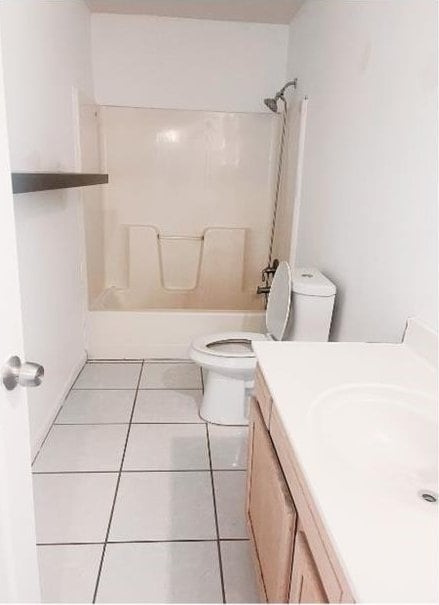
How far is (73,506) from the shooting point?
172 centimetres

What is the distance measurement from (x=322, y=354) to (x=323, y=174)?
52.3 inches

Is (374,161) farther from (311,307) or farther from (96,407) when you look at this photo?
(96,407)

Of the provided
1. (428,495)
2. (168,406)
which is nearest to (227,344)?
(168,406)

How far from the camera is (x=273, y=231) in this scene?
11.7ft

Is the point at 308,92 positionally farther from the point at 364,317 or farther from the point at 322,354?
the point at 322,354

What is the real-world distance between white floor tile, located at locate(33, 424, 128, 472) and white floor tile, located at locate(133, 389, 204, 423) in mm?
168

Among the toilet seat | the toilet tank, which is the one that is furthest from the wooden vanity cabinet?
the toilet seat

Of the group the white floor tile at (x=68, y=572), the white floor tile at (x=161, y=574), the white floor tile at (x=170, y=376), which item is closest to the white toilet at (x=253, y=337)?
the white floor tile at (x=170, y=376)

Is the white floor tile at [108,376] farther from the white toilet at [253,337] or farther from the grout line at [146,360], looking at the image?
the white toilet at [253,337]

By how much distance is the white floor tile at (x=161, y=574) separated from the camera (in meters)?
1.37

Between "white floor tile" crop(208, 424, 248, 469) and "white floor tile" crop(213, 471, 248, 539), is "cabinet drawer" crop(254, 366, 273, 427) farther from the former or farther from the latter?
"white floor tile" crop(208, 424, 248, 469)

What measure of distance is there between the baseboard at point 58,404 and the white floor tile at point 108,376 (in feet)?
0.13

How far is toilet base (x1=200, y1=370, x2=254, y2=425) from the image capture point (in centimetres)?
230

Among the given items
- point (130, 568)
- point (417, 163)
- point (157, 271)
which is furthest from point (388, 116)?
point (157, 271)
